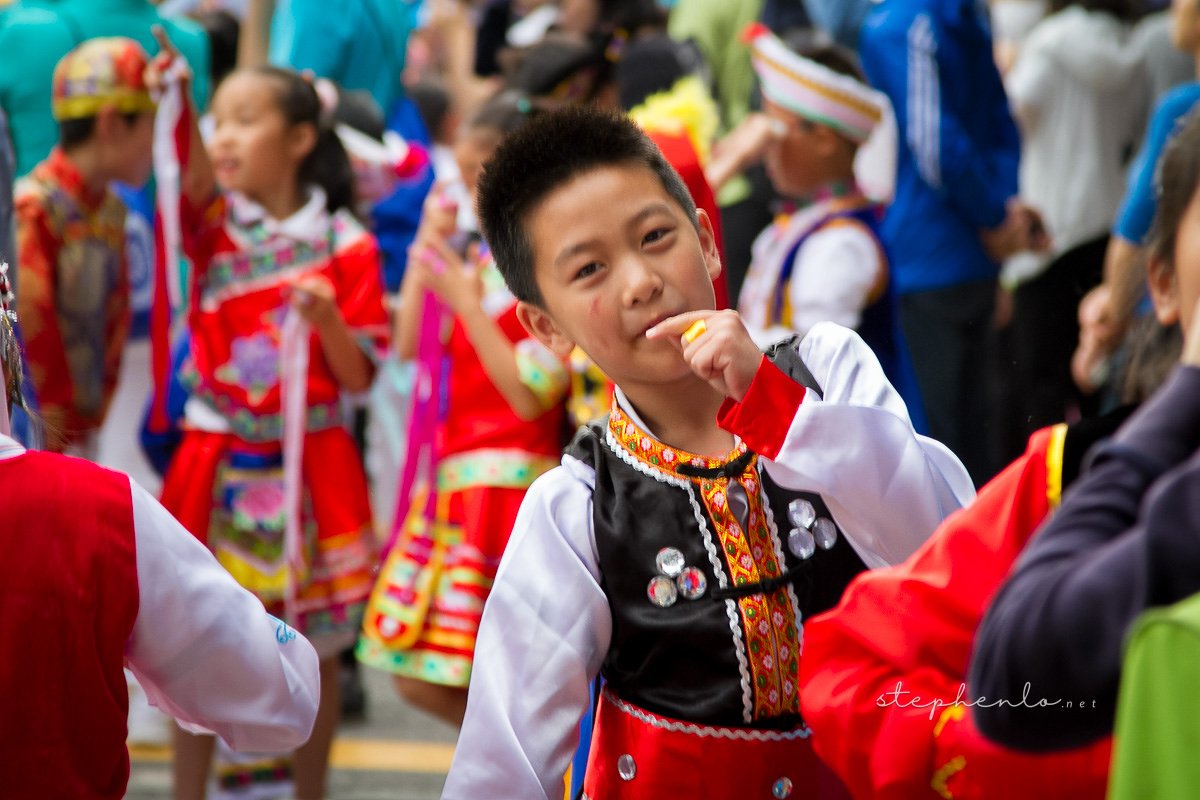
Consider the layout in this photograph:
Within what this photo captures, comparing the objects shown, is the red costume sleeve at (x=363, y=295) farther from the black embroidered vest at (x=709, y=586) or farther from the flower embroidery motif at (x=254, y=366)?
the black embroidered vest at (x=709, y=586)

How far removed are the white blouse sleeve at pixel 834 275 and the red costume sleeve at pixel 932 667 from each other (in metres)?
2.46

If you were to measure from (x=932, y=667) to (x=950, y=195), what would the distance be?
407 cm

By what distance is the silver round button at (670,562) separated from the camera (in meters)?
2.15

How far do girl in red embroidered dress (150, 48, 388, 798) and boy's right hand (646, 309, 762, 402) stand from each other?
217cm

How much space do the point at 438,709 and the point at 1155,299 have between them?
8.45 feet

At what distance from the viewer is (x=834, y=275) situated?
163 inches

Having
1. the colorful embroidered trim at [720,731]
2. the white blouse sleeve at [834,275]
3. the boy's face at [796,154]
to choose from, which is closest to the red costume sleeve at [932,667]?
the colorful embroidered trim at [720,731]

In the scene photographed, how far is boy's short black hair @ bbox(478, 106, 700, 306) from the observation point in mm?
2307

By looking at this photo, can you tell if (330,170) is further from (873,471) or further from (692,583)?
(873,471)

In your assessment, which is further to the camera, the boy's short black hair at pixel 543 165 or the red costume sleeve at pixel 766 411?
the boy's short black hair at pixel 543 165

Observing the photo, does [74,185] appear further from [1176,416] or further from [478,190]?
[1176,416]

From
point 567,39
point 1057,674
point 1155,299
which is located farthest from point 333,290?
point 1057,674

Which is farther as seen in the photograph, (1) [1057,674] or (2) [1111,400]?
(2) [1111,400]

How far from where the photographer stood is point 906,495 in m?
2.04
